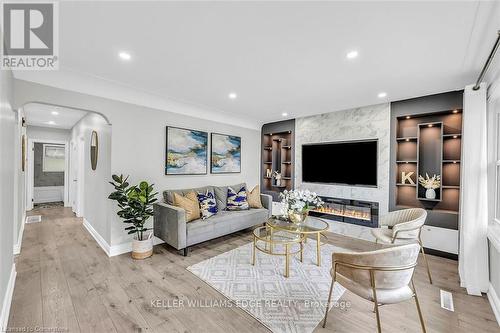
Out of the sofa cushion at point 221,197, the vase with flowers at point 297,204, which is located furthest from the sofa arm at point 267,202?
the vase with flowers at point 297,204

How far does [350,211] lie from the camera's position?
4234mm

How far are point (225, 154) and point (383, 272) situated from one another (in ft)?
12.5

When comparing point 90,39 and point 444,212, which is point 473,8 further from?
point 90,39

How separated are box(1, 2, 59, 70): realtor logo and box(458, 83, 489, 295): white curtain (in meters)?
4.15

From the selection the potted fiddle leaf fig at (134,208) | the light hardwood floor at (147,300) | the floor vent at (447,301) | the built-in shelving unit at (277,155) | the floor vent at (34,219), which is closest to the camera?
the light hardwood floor at (147,300)

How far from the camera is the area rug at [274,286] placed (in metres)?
1.93

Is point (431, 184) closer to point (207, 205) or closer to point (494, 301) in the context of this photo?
point (494, 301)

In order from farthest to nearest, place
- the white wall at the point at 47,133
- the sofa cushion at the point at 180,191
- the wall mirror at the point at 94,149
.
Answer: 1. the white wall at the point at 47,133
2. the wall mirror at the point at 94,149
3. the sofa cushion at the point at 180,191

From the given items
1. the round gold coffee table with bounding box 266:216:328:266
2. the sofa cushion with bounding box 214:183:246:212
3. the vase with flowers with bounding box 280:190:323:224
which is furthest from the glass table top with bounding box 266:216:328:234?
the sofa cushion with bounding box 214:183:246:212

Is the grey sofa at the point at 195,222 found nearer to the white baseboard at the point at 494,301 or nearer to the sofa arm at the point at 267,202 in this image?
the sofa arm at the point at 267,202

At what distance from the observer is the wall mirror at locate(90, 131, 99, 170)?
3.78 metres

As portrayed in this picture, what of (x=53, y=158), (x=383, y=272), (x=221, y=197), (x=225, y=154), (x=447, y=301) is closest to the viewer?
(x=383, y=272)

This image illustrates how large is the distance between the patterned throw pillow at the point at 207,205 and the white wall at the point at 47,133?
5.66 meters

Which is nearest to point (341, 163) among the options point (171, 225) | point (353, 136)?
point (353, 136)
